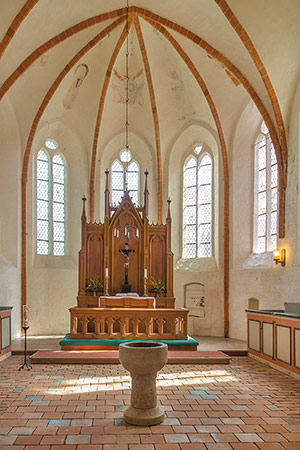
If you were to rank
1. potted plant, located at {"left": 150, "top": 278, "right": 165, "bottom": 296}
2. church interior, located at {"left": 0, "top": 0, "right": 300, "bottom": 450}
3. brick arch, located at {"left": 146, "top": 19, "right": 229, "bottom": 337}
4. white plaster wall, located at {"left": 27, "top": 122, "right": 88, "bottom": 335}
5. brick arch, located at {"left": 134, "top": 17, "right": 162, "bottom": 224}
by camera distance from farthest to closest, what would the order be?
white plaster wall, located at {"left": 27, "top": 122, "right": 88, "bottom": 335} < brick arch, located at {"left": 134, "top": 17, "right": 162, "bottom": 224} < brick arch, located at {"left": 146, "top": 19, "right": 229, "bottom": 337} < potted plant, located at {"left": 150, "top": 278, "right": 165, "bottom": 296} < church interior, located at {"left": 0, "top": 0, "right": 300, "bottom": 450}

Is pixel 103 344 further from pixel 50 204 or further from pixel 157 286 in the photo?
pixel 50 204

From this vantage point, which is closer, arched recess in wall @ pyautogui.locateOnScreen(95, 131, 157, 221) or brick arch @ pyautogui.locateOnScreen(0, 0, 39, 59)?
brick arch @ pyautogui.locateOnScreen(0, 0, 39, 59)

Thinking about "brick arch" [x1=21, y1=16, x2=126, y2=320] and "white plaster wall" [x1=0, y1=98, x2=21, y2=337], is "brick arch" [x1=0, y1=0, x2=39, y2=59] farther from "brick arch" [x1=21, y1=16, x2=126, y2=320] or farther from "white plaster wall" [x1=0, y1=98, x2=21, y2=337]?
"brick arch" [x1=21, y1=16, x2=126, y2=320]

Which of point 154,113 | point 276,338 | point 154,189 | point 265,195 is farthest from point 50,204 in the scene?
point 276,338

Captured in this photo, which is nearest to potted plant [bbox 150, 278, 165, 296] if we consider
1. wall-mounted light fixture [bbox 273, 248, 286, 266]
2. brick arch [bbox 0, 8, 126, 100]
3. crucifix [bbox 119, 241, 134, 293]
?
crucifix [bbox 119, 241, 134, 293]

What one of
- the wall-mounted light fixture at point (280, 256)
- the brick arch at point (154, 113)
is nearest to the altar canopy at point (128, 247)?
the brick arch at point (154, 113)

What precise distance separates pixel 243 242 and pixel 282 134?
4242mm

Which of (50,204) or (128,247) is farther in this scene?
(50,204)

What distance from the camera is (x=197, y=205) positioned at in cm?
1792

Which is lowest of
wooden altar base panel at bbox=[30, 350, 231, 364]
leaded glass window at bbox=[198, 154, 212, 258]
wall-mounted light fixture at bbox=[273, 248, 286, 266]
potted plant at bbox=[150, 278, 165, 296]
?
wooden altar base panel at bbox=[30, 350, 231, 364]

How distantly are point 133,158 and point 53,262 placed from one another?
18.2 ft

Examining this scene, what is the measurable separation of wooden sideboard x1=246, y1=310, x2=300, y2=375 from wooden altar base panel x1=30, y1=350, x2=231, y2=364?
0.93 m

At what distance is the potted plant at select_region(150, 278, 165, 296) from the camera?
15055 mm

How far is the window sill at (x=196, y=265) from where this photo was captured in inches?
660
